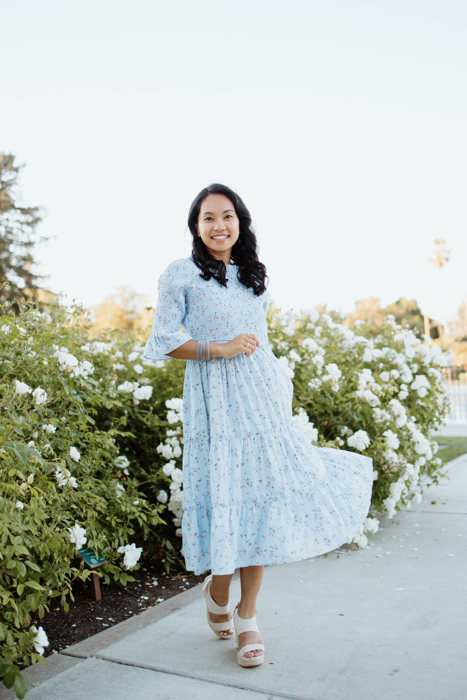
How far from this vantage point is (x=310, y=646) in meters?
2.28

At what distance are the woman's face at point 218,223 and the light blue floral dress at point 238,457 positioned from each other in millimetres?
134

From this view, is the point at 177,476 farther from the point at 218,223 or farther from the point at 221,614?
the point at 218,223

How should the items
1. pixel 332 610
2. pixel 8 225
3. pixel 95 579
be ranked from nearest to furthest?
pixel 332 610
pixel 95 579
pixel 8 225

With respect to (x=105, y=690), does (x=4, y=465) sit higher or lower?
higher

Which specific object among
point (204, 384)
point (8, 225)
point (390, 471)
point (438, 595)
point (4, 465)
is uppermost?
point (8, 225)

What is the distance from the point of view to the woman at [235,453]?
86.6 inches

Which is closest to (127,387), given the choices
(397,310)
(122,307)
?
(122,307)

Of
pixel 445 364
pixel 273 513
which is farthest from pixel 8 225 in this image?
pixel 273 513

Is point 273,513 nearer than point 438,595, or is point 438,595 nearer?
point 273,513

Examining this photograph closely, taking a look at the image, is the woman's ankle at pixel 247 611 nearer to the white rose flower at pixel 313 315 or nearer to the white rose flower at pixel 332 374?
the white rose flower at pixel 332 374

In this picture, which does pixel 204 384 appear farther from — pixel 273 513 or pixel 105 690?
pixel 105 690

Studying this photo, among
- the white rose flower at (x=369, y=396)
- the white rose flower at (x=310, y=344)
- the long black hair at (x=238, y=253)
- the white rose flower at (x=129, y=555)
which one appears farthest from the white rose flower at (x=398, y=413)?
the white rose flower at (x=129, y=555)

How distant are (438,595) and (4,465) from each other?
2003mm

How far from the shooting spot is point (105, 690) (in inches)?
78.3
